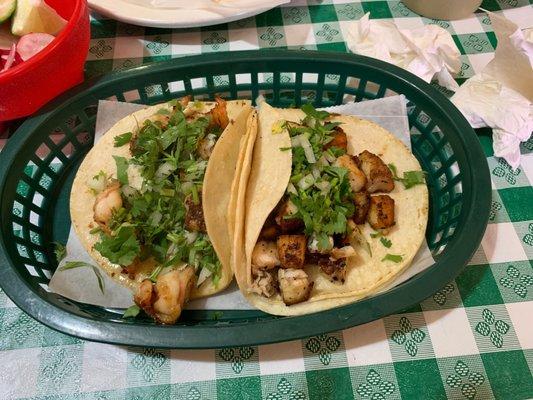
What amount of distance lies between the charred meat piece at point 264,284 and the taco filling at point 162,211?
11 centimetres

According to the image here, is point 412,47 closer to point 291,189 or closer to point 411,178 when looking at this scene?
point 411,178

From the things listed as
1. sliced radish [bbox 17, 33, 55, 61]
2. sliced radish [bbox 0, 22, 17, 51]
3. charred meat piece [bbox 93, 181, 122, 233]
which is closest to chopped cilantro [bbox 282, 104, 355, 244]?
charred meat piece [bbox 93, 181, 122, 233]

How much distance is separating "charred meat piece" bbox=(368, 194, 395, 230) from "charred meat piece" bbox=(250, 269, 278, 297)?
14.0 inches

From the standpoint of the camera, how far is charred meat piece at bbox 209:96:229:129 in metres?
1.45

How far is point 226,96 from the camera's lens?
1.72 m

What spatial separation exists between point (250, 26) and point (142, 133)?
92 cm

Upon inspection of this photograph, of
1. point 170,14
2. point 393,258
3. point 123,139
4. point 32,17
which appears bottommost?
point 393,258

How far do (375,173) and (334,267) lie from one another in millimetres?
338

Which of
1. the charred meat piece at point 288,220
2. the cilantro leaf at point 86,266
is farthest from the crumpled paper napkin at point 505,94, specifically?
the cilantro leaf at point 86,266

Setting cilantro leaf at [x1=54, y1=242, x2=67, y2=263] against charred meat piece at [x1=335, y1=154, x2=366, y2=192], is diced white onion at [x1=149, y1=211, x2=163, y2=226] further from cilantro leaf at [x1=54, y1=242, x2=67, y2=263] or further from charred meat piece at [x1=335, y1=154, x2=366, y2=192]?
charred meat piece at [x1=335, y1=154, x2=366, y2=192]

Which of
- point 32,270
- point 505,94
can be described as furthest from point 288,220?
point 505,94

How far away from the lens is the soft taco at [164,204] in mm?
1223

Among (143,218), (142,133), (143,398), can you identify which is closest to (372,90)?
(142,133)

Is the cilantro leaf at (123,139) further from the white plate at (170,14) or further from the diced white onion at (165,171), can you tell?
the white plate at (170,14)
